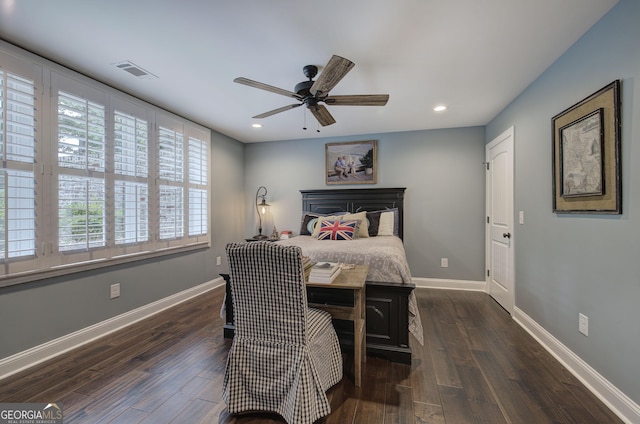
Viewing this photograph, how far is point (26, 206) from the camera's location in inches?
78.5

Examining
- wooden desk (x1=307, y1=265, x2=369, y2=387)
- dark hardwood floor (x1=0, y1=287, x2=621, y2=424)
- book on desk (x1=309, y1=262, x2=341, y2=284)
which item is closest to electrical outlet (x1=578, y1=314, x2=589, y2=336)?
dark hardwood floor (x1=0, y1=287, x2=621, y2=424)

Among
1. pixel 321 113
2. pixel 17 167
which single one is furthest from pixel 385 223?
pixel 17 167

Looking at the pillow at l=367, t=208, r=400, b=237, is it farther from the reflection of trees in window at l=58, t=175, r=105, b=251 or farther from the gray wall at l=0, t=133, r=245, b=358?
the reflection of trees in window at l=58, t=175, r=105, b=251

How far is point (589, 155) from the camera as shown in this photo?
1815 mm

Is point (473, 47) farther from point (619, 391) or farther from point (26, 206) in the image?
point (26, 206)

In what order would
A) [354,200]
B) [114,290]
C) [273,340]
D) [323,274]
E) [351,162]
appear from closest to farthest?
[273,340], [323,274], [114,290], [354,200], [351,162]

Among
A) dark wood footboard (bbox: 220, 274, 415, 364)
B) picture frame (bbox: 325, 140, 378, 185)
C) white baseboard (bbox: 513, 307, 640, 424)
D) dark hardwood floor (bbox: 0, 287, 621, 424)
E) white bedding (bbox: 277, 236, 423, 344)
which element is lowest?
dark hardwood floor (bbox: 0, 287, 621, 424)

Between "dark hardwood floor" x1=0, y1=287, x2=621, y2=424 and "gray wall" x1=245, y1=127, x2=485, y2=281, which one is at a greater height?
"gray wall" x1=245, y1=127, x2=485, y2=281

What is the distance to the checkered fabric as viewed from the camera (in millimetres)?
1379

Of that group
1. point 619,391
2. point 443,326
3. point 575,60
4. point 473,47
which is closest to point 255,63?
point 473,47

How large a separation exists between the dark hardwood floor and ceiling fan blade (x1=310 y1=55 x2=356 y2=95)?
219cm

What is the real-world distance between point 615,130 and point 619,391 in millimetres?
1573

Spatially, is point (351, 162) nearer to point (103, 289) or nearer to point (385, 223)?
point (385, 223)

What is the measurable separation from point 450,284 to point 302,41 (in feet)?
12.4
